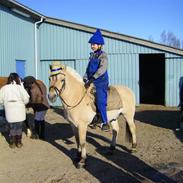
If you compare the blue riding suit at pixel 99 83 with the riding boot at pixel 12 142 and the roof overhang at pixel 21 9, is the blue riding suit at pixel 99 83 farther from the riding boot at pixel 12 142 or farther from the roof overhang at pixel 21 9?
the roof overhang at pixel 21 9

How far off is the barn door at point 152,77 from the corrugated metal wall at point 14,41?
7.86m

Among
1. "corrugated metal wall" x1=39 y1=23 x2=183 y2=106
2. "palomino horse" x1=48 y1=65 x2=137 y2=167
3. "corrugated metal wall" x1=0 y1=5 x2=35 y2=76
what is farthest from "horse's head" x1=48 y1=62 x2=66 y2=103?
"corrugated metal wall" x1=39 y1=23 x2=183 y2=106

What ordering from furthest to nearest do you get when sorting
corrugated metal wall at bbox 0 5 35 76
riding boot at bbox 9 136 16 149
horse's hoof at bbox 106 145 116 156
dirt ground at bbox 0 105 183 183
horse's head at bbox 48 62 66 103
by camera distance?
corrugated metal wall at bbox 0 5 35 76 < riding boot at bbox 9 136 16 149 < horse's hoof at bbox 106 145 116 156 < horse's head at bbox 48 62 66 103 < dirt ground at bbox 0 105 183 183

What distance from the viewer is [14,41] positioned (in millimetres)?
16828

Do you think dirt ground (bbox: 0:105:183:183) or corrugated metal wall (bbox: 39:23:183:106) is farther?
corrugated metal wall (bbox: 39:23:183:106)

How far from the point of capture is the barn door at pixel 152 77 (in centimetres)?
2397

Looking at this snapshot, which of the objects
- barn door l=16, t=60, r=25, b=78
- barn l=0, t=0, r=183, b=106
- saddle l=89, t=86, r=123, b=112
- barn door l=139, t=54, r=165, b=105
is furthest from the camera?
barn door l=139, t=54, r=165, b=105

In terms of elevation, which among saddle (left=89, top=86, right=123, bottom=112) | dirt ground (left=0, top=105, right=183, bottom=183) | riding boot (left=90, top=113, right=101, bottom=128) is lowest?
dirt ground (left=0, top=105, right=183, bottom=183)

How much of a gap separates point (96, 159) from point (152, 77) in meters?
17.1

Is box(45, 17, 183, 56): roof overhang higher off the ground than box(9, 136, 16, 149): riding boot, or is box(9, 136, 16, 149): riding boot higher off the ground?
box(45, 17, 183, 56): roof overhang

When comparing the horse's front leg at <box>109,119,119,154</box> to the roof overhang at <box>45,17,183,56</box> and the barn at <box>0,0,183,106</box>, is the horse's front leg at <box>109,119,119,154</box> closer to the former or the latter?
the barn at <box>0,0,183,106</box>

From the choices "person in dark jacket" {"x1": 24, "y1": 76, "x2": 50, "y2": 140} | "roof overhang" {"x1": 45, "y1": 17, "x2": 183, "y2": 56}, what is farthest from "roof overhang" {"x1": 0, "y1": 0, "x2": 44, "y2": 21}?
"person in dark jacket" {"x1": 24, "y1": 76, "x2": 50, "y2": 140}

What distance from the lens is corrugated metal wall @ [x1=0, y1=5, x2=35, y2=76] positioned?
51.5 feet

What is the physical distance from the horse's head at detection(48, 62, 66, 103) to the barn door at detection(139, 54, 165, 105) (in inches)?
652
